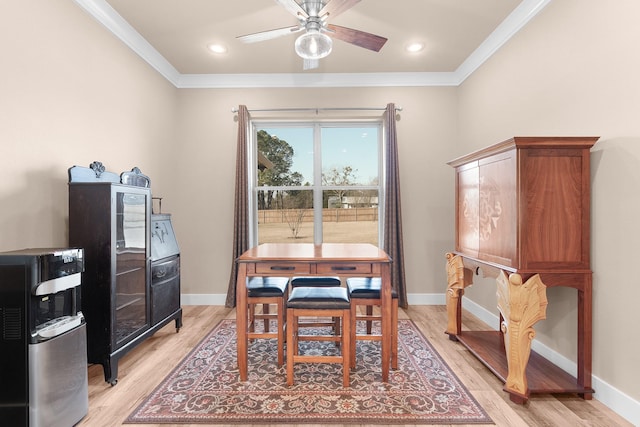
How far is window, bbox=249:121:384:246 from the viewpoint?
14.4ft

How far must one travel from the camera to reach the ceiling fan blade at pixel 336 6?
6.97 ft

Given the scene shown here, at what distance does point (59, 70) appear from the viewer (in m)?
2.32

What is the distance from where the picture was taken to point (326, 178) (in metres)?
4.39

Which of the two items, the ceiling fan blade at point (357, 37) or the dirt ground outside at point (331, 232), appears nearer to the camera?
the ceiling fan blade at point (357, 37)

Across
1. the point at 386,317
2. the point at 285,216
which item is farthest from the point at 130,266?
the point at 285,216

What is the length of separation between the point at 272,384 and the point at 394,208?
8.19ft

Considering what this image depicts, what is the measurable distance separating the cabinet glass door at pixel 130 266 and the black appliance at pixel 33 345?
579 millimetres

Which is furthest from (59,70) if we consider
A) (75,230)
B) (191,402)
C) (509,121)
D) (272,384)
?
(509,121)

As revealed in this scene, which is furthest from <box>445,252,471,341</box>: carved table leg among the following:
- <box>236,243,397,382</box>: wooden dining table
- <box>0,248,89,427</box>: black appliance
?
<box>0,248,89,427</box>: black appliance

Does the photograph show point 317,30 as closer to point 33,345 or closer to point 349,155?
point 349,155

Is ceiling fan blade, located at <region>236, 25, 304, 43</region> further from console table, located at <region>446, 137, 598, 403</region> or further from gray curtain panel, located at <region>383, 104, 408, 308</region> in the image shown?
gray curtain panel, located at <region>383, 104, 408, 308</region>

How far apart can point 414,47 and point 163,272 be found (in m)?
3.38

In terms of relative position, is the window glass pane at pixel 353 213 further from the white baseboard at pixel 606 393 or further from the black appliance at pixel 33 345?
the black appliance at pixel 33 345

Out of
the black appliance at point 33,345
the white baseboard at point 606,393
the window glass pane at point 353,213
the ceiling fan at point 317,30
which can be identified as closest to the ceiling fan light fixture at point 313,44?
the ceiling fan at point 317,30
